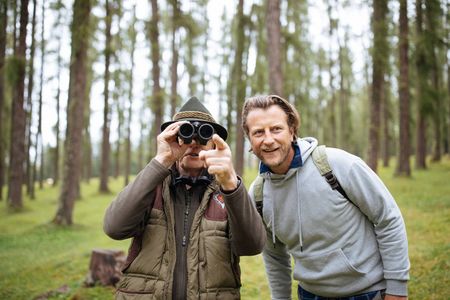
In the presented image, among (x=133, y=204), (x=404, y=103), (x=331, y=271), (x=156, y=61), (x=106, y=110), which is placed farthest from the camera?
(x=106, y=110)

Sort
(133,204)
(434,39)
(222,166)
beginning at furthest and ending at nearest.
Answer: (434,39) < (133,204) < (222,166)

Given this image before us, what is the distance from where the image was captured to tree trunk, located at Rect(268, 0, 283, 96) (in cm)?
765

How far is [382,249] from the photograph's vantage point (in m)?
2.20

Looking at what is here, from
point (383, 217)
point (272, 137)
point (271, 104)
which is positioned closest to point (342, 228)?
point (383, 217)

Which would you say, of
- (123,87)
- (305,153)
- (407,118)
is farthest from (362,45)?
(305,153)

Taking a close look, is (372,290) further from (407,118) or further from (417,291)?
(407,118)

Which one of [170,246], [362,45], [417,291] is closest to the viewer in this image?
[170,246]

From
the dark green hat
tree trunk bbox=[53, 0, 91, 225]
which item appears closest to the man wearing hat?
the dark green hat

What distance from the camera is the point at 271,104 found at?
2.47 m

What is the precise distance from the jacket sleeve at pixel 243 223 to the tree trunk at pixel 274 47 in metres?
5.80

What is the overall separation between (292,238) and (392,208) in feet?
2.22

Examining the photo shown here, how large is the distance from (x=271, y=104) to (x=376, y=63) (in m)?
10.1

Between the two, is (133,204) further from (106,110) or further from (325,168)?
(106,110)

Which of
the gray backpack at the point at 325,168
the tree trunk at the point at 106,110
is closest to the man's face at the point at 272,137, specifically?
the gray backpack at the point at 325,168
